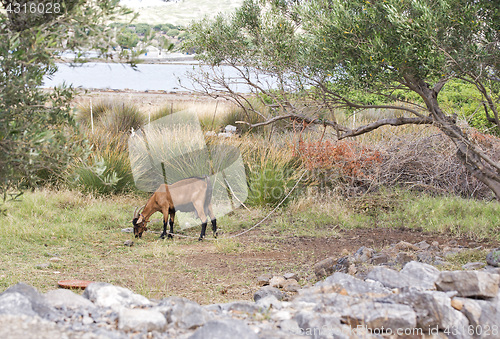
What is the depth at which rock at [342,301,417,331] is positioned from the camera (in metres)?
2.96

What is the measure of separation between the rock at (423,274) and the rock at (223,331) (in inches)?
70.5

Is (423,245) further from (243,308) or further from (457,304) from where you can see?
(243,308)

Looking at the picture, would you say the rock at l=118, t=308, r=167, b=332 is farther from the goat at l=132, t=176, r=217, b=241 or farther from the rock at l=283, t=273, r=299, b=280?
the goat at l=132, t=176, r=217, b=241

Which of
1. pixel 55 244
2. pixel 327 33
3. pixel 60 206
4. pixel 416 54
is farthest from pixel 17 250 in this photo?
pixel 416 54

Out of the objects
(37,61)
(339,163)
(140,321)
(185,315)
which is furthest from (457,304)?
(339,163)

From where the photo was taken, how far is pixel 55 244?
6.43m

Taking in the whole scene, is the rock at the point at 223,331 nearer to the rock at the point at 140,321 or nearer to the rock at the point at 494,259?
the rock at the point at 140,321

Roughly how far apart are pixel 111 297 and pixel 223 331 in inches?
41.5

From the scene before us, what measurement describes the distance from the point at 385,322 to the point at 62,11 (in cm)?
307

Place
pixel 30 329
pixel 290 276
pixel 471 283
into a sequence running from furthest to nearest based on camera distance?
pixel 290 276
pixel 471 283
pixel 30 329

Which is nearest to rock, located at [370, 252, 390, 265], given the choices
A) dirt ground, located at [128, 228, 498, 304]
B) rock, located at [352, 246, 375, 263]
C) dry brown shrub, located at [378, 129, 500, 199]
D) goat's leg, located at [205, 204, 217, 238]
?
rock, located at [352, 246, 375, 263]

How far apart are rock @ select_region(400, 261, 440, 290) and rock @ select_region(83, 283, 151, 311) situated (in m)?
2.13

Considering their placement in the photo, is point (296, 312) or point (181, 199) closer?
point (296, 312)

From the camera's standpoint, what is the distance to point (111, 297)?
3197 mm
